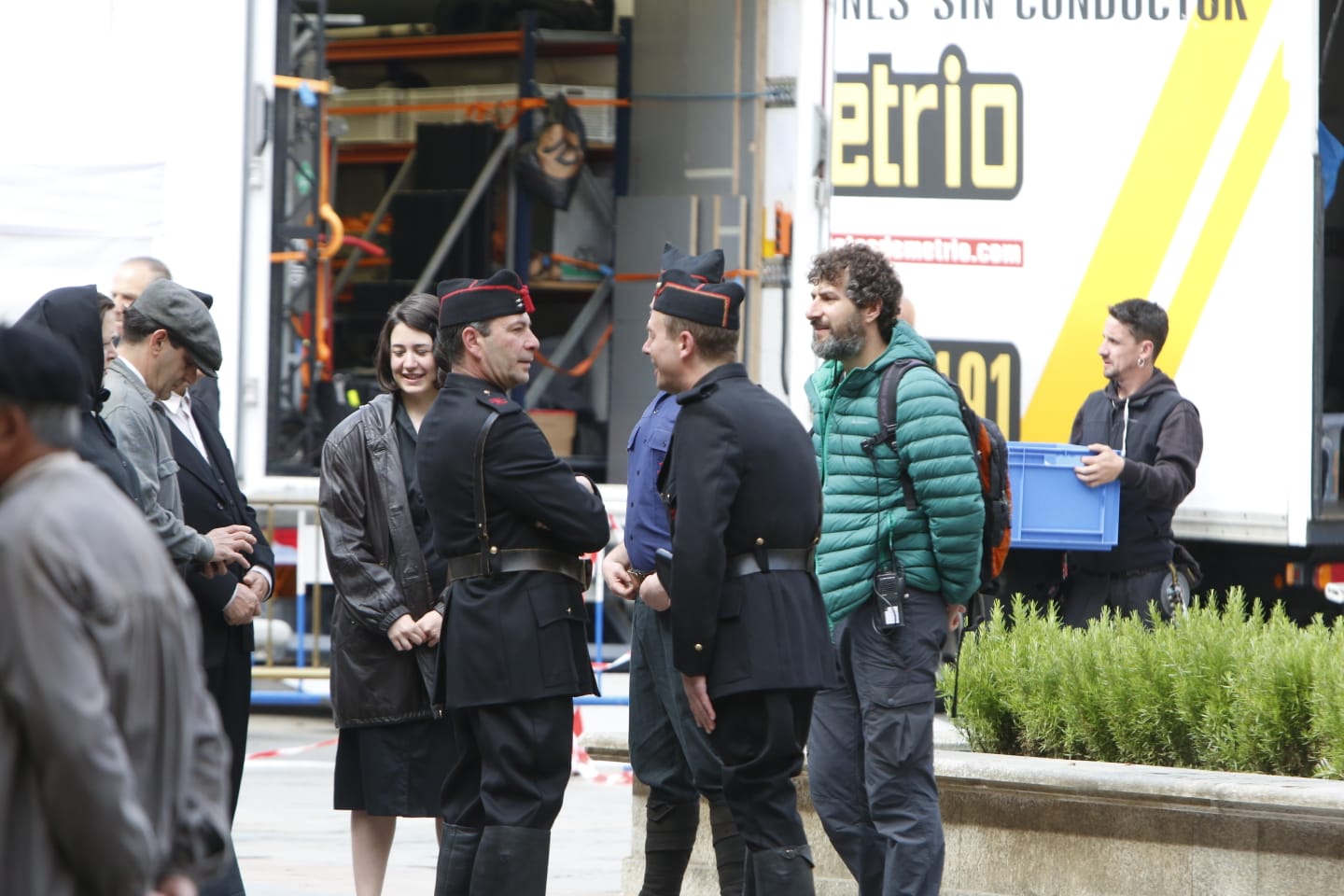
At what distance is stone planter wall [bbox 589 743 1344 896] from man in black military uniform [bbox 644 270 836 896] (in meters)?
1.03

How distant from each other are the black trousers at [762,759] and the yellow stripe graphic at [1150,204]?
139 inches

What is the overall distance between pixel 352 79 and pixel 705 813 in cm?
924

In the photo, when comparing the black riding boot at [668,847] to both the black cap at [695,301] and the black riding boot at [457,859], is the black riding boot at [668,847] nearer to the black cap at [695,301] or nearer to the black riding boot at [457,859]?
the black riding boot at [457,859]

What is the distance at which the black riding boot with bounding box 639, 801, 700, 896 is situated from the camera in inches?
217

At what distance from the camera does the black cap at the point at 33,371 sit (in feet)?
8.40

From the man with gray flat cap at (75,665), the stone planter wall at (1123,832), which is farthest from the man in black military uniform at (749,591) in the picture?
the man with gray flat cap at (75,665)

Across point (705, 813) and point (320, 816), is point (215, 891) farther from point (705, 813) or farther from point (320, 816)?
point (320, 816)

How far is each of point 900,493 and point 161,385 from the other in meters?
1.99

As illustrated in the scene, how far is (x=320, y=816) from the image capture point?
7.89m

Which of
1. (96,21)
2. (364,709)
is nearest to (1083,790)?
(364,709)

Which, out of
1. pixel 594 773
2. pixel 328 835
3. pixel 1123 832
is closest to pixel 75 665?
pixel 1123 832

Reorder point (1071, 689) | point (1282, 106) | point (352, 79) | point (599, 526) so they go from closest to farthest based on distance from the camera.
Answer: point (599, 526) → point (1071, 689) → point (1282, 106) → point (352, 79)

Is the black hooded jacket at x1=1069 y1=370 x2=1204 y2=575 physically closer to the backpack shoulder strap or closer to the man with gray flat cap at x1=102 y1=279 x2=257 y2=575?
the backpack shoulder strap

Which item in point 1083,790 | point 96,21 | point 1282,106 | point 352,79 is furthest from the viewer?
point 352,79
